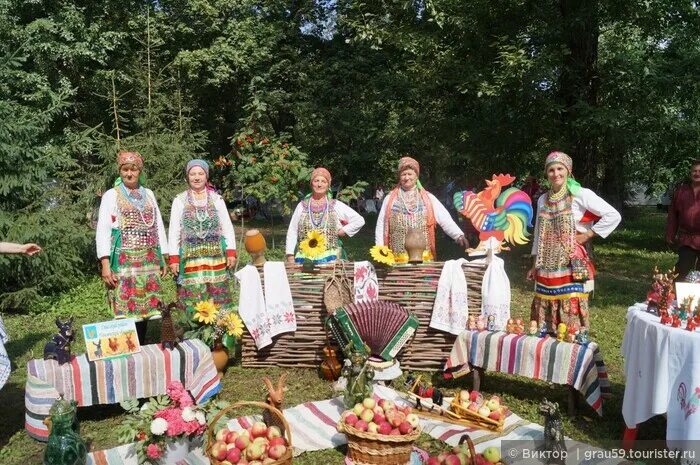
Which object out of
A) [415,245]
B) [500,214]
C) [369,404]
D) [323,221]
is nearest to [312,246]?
[323,221]

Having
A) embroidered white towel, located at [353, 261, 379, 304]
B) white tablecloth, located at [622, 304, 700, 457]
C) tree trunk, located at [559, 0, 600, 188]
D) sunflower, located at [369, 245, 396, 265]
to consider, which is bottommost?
white tablecloth, located at [622, 304, 700, 457]

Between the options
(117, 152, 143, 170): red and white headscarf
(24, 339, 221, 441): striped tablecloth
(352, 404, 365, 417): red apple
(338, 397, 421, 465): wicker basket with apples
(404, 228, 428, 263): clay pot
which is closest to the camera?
(338, 397, 421, 465): wicker basket with apples

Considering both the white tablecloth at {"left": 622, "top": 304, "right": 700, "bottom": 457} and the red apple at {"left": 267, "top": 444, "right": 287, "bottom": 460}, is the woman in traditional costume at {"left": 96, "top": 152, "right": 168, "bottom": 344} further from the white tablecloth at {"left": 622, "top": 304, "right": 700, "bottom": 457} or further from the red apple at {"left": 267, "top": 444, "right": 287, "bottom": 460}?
the white tablecloth at {"left": 622, "top": 304, "right": 700, "bottom": 457}

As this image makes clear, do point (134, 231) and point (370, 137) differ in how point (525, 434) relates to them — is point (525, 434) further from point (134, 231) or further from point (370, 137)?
point (370, 137)

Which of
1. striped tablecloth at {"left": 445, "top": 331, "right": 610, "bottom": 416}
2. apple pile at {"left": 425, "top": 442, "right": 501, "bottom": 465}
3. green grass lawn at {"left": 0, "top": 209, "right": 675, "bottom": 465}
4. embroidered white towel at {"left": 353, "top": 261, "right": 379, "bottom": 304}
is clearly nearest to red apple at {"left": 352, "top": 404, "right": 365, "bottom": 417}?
green grass lawn at {"left": 0, "top": 209, "right": 675, "bottom": 465}

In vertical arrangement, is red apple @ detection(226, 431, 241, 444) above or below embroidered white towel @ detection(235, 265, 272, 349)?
below

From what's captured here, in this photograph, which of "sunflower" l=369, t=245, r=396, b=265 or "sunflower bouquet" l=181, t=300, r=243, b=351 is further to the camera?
"sunflower" l=369, t=245, r=396, b=265

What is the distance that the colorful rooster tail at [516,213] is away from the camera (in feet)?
17.7

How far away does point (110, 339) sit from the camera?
4.51 meters

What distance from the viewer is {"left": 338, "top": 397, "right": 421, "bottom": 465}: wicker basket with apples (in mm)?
3543

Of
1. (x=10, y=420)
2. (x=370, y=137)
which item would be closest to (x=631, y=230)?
(x=370, y=137)

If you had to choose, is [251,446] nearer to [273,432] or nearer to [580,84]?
[273,432]

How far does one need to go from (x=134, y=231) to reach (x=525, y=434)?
3.58 m

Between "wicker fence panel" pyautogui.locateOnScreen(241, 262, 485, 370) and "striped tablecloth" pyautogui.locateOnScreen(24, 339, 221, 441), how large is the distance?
0.88 metres
